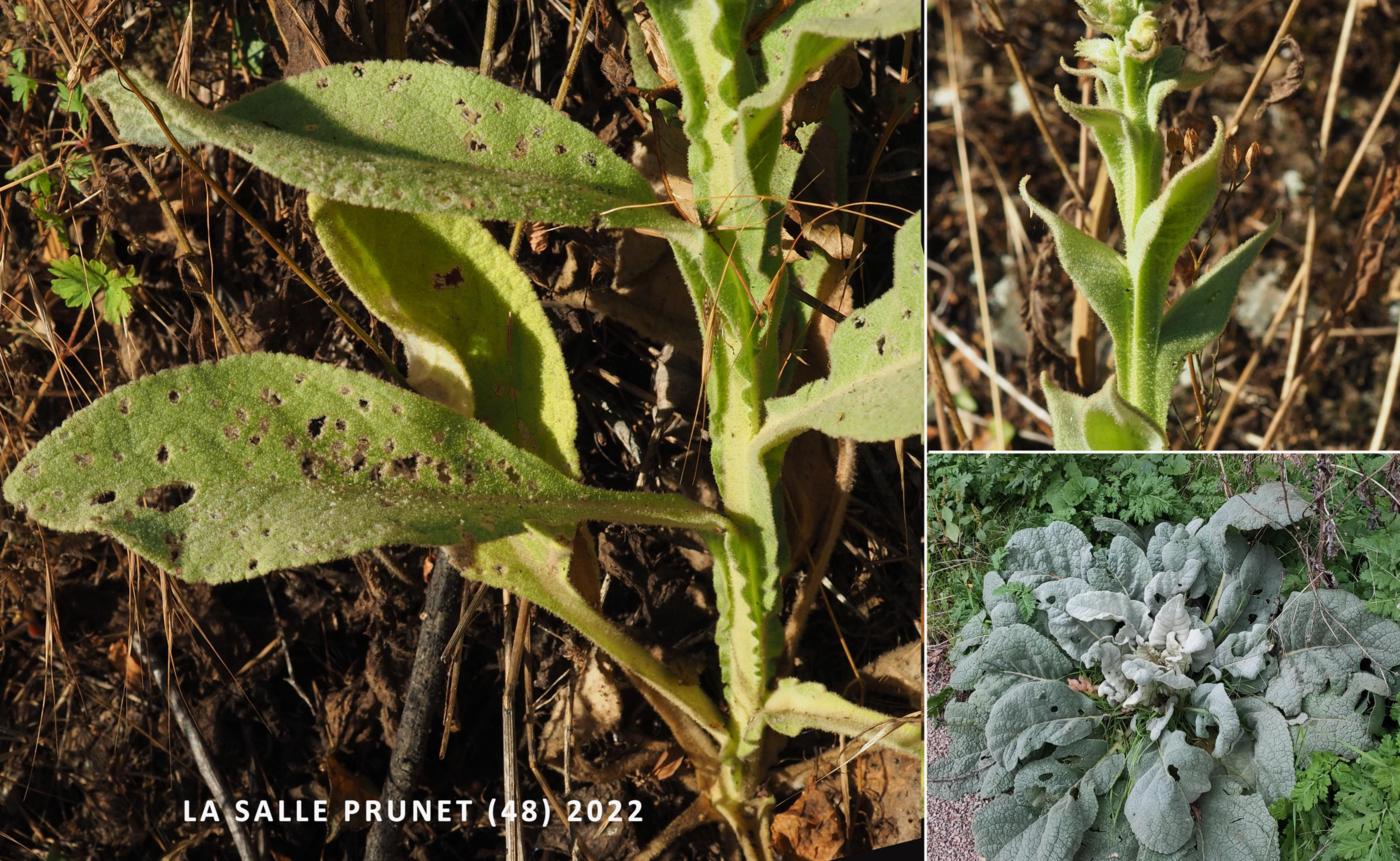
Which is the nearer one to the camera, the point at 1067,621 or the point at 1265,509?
the point at 1265,509

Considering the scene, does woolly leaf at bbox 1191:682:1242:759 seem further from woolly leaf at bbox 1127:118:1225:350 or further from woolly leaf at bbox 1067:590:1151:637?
woolly leaf at bbox 1127:118:1225:350

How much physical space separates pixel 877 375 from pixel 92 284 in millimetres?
1114

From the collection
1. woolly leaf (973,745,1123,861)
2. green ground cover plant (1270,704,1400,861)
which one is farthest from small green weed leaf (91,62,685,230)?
green ground cover plant (1270,704,1400,861)

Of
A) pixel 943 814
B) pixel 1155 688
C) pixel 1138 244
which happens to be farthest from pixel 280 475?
pixel 1155 688

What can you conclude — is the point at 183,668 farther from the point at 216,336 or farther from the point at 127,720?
the point at 216,336

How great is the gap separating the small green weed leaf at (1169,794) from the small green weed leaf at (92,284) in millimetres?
1511

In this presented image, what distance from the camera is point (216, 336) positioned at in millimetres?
1541

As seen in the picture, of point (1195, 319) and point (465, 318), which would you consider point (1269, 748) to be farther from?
point (465, 318)

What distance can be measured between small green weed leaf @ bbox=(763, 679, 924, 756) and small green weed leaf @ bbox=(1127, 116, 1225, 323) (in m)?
0.48

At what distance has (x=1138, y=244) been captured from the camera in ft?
3.67

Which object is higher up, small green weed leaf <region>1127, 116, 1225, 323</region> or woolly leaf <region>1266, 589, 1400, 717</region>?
small green weed leaf <region>1127, 116, 1225, 323</region>

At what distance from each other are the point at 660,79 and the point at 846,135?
0.75 ft

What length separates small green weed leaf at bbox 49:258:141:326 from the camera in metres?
1.51

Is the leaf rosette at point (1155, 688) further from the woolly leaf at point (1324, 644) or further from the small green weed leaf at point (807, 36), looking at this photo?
the small green weed leaf at point (807, 36)
